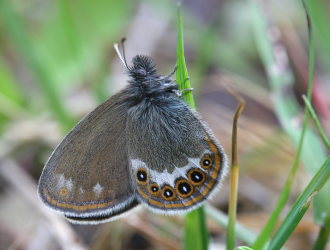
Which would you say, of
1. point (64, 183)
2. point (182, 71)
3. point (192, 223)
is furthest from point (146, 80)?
point (192, 223)

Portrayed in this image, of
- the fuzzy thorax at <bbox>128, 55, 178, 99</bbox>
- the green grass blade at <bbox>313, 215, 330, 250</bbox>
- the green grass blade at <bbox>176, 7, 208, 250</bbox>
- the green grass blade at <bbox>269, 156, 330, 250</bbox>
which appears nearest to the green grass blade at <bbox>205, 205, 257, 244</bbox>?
the green grass blade at <bbox>176, 7, 208, 250</bbox>

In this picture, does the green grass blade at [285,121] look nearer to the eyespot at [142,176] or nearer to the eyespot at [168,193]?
the eyespot at [168,193]

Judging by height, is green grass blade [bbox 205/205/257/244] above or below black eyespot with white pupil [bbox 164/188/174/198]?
below

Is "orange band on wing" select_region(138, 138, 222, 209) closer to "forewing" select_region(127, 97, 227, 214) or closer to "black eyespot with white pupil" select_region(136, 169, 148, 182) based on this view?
"forewing" select_region(127, 97, 227, 214)

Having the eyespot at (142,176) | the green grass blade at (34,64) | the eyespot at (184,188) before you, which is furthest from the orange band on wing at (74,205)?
the green grass blade at (34,64)

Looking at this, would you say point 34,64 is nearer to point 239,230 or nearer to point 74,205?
point 74,205

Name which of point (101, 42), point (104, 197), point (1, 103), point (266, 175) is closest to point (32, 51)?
A: point (1, 103)

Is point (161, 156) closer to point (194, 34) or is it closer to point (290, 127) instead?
point (290, 127)
